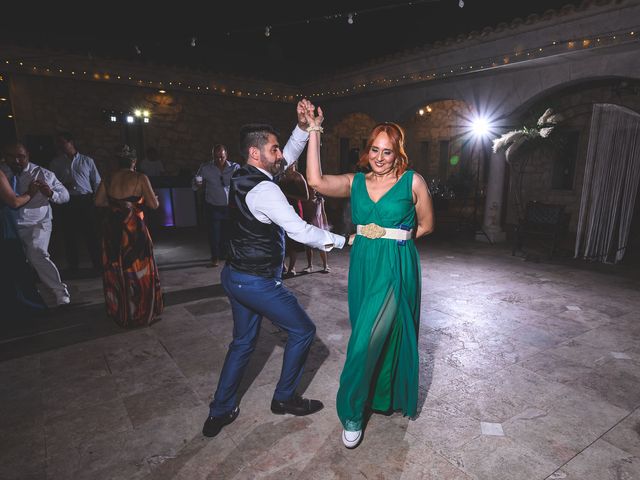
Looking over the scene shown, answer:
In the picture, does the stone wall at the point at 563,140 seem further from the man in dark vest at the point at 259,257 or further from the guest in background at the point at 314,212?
the man in dark vest at the point at 259,257

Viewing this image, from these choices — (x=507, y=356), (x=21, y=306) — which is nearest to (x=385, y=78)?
(x=507, y=356)

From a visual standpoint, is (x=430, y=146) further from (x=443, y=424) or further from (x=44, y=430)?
(x=44, y=430)

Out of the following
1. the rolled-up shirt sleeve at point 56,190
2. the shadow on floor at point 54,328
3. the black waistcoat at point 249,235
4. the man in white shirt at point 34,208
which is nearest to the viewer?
the black waistcoat at point 249,235

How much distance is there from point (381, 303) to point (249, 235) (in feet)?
2.80

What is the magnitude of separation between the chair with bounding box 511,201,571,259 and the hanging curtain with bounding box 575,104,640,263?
35 cm

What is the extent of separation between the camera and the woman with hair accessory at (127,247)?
3.81 meters

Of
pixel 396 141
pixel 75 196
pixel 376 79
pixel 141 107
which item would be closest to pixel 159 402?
pixel 396 141

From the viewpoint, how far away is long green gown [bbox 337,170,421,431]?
219 centimetres

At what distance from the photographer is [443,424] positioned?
2492 millimetres

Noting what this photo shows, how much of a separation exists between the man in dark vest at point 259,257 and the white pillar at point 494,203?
778 centimetres

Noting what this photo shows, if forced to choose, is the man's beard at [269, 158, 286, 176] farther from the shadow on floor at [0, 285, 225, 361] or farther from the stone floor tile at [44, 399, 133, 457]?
the shadow on floor at [0, 285, 225, 361]

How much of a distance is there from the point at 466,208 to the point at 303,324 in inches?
444

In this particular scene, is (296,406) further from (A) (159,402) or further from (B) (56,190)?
(B) (56,190)

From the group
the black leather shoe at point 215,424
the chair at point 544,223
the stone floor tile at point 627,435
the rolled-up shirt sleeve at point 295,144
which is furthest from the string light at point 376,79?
the black leather shoe at point 215,424
